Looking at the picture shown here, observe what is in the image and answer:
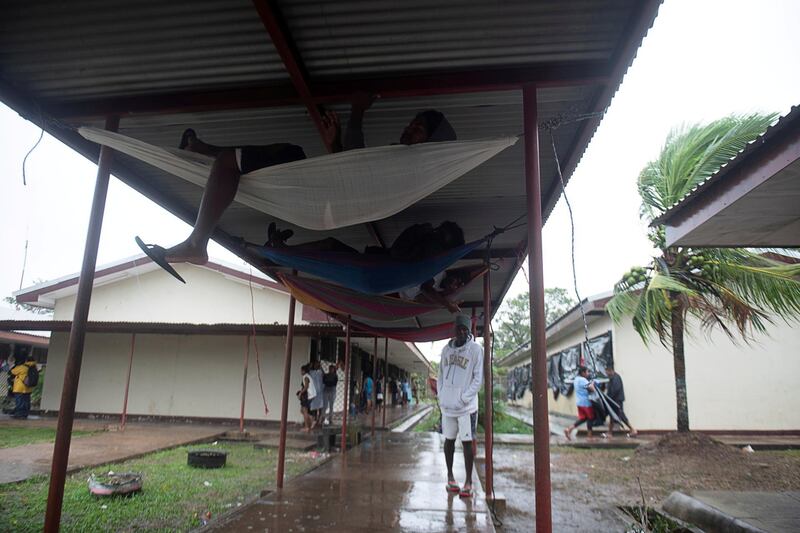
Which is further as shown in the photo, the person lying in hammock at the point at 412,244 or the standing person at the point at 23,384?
the standing person at the point at 23,384

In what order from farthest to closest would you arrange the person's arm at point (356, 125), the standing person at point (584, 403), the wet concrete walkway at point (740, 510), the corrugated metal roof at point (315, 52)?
the standing person at point (584, 403), the wet concrete walkway at point (740, 510), the person's arm at point (356, 125), the corrugated metal roof at point (315, 52)

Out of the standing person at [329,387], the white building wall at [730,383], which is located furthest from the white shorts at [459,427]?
the white building wall at [730,383]

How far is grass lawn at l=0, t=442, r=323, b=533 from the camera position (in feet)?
13.2

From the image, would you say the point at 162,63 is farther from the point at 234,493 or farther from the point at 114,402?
the point at 114,402

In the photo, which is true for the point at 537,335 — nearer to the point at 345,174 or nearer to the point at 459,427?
the point at 345,174

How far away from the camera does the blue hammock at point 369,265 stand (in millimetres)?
3357

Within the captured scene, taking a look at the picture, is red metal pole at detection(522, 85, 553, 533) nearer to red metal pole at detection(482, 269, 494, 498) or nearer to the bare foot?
the bare foot

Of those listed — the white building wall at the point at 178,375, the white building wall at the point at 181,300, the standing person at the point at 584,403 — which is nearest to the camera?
the standing person at the point at 584,403

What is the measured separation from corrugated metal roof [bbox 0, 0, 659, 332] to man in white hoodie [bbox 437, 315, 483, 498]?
1998mm

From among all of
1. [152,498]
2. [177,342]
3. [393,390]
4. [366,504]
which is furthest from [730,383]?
[393,390]

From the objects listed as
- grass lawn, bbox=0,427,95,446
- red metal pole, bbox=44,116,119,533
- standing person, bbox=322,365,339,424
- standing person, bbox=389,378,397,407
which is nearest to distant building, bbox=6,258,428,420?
standing person, bbox=322,365,339,424

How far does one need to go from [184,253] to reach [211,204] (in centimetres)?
31

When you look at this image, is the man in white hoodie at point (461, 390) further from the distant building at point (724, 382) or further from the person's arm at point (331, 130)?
the distant building at point (724, 382)

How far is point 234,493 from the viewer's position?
17.1 feet
